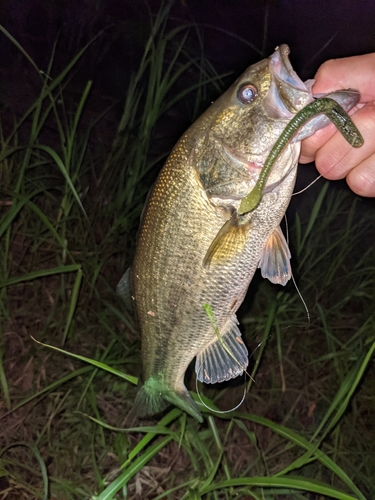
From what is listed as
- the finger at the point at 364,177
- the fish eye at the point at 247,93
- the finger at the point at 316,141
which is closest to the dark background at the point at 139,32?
the finger at the point at 316,141

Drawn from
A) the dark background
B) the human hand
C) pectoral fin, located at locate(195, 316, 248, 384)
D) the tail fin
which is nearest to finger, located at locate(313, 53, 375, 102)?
the human hand

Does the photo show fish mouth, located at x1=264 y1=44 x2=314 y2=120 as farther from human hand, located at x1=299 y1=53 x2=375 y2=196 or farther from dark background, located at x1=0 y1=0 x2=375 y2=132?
dark background, located at x1=0 y1=0 x2=375 y2=132

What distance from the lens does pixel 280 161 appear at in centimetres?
121

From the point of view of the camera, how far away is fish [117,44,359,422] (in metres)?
1.21

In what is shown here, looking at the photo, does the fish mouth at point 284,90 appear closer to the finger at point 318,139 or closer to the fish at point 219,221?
the fish at point 219,221

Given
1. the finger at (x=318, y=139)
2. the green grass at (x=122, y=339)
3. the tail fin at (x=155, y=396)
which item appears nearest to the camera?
the finger at (x=318, y=139)

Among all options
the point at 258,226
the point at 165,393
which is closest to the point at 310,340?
the point at 165,393

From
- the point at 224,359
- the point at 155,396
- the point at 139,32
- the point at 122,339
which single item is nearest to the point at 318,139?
the point at 224,359

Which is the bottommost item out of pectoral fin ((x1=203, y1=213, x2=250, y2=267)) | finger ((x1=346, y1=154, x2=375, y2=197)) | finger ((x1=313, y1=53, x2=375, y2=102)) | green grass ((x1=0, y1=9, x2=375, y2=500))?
green grass ((x1=0, y1=9, x2=375, y2=500))

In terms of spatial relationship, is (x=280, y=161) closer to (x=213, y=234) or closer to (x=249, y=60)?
(x=213, y=234)

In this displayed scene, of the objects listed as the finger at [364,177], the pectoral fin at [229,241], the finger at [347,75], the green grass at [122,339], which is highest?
the finger at [347,75]

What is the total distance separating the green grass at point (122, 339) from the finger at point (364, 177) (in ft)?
2.25

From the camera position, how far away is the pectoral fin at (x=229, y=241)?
1283mm

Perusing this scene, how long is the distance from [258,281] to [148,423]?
3.62 feet
